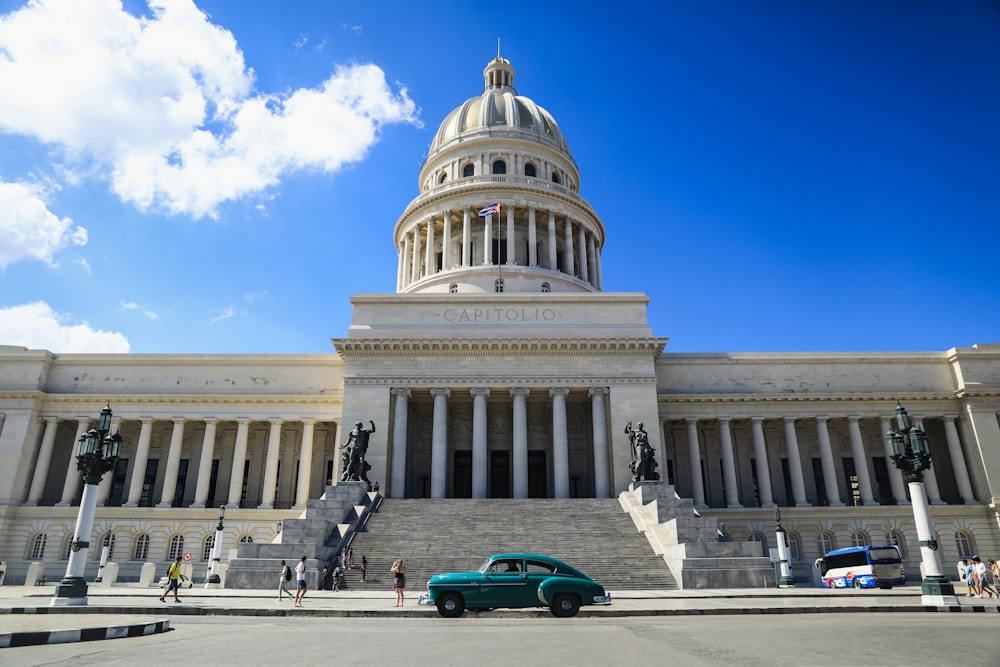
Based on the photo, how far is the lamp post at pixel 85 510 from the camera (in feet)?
61.1

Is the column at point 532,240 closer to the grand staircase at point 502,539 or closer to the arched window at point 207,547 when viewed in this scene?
the grand staircase at point 502,539

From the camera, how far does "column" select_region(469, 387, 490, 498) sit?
130ft

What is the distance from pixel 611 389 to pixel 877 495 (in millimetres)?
20350

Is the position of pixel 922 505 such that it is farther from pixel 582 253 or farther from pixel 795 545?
pixel 582 253

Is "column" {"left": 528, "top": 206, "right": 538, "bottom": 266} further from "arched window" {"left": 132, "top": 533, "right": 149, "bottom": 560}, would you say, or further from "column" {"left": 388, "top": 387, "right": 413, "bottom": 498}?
"arched window" {"left": 132, "top": 533, "right": 149, "bottom": 560}

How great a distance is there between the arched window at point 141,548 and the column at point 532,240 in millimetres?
34685

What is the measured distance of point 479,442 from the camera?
133 feet

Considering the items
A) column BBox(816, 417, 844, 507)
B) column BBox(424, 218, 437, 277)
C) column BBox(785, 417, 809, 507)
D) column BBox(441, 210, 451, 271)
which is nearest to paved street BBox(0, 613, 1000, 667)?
column BBox(785, 417, 809, 507)

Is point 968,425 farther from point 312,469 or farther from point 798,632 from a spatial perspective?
point 312,469

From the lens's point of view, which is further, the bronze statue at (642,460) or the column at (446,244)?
the column at (446,244)

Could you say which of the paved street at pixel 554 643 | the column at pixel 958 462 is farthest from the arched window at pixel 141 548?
the column at pixel 958 462

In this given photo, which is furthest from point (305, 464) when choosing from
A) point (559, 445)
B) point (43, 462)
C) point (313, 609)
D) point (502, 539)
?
point (313, 609)

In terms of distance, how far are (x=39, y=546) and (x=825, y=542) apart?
4926cm

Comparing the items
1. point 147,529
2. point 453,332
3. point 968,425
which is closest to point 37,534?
point 147,529
